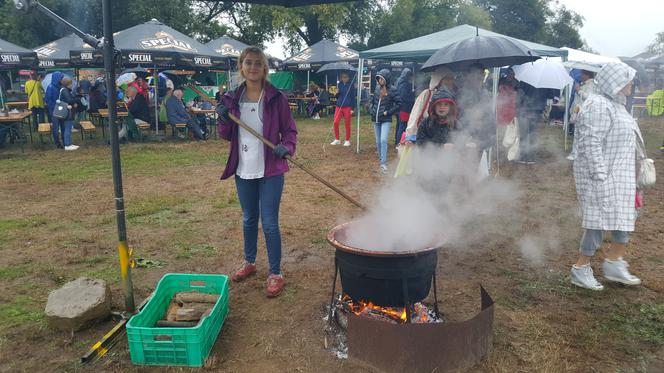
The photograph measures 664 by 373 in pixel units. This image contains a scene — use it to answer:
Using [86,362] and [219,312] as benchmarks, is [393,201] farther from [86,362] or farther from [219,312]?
[86,362]

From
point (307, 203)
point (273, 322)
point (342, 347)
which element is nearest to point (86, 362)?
point (273, 322)

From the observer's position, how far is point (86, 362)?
9.80ft

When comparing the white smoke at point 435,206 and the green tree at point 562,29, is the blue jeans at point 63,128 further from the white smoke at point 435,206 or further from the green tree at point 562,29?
the green tree at point 562,29

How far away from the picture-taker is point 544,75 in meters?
9.53

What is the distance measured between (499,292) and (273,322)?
203cm

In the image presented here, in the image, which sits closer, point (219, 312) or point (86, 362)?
point (86, 362)

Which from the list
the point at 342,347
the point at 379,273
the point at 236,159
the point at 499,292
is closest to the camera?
the point at 379,273

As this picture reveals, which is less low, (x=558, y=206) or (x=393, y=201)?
(x=393, y=201)

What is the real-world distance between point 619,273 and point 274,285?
314 cm

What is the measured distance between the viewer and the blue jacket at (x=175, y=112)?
1312 centimetres

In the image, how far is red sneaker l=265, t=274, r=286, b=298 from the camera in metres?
3.96

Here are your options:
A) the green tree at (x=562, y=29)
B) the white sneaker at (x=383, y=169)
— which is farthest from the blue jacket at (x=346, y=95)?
the green tree at (x=562, y=29)

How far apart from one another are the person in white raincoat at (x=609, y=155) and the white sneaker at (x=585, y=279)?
1.38 ft

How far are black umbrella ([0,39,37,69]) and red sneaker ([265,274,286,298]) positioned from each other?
1219cm
